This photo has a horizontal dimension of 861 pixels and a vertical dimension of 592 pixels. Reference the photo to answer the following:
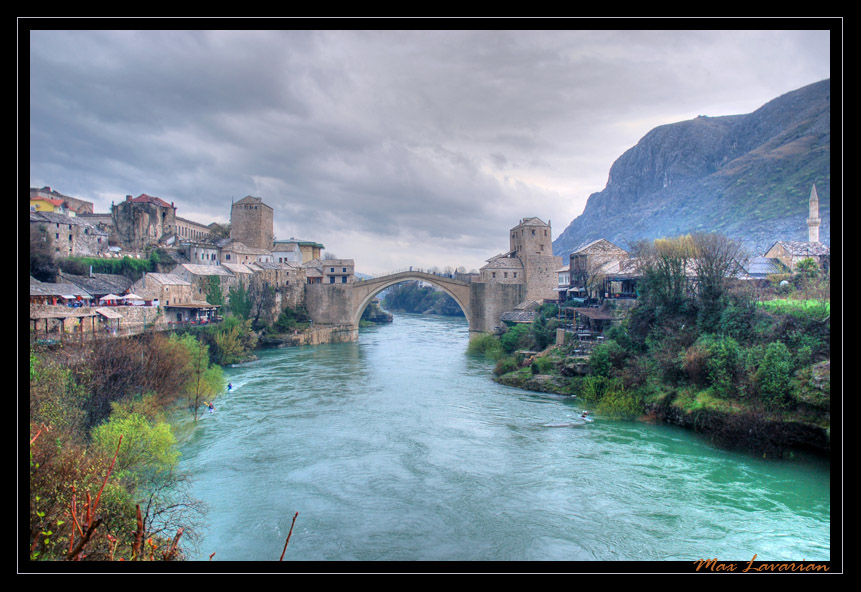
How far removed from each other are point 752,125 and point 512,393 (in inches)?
2365

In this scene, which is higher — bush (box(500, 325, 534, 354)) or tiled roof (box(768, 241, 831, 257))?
tiled roof (box(768, 241, 831, 257))

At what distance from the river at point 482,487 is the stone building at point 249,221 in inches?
1155

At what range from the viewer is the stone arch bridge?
3084 centimetres

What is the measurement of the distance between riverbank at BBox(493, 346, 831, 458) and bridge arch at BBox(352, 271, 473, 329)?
18048mm

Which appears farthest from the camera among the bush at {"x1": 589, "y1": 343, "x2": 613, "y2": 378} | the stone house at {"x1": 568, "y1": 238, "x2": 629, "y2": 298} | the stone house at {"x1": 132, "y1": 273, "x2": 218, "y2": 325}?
the stone house at {"x1": 132, "y1": 273, "x2": 218, "y2": 325}

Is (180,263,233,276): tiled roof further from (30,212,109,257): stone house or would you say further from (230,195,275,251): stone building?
(230,195,275,251): stone building

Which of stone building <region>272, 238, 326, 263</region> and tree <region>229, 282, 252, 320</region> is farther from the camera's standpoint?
stone building <region>272, 238, 326, 263</region>

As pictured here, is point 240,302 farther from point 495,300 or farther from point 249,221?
point 495,300

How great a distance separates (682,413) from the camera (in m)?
12.0

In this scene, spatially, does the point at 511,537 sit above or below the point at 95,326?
below

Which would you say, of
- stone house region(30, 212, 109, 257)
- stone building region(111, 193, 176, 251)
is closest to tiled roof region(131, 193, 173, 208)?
stone building region(111, 193, 176, 251)

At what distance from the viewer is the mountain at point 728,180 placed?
2994 cm
